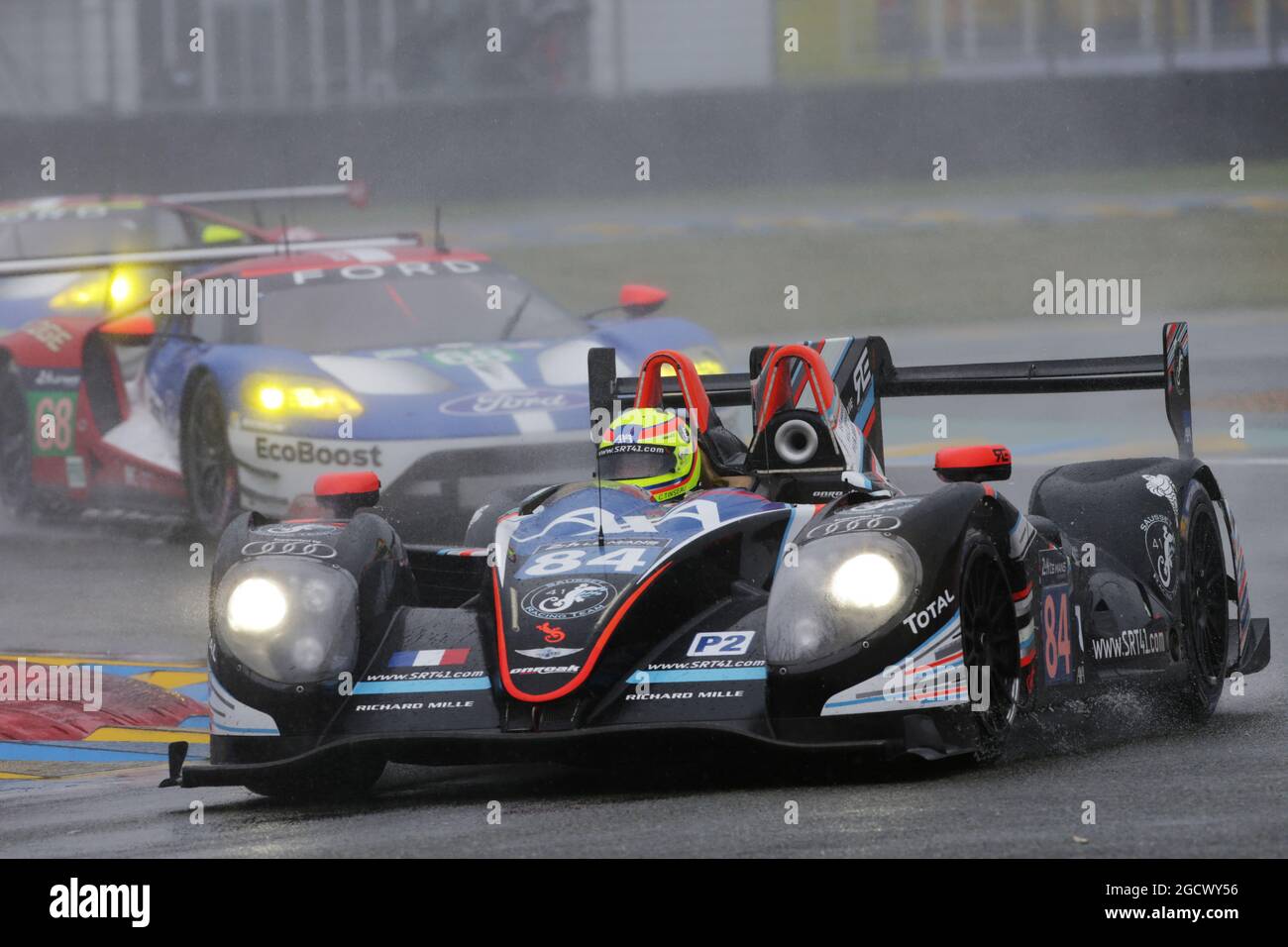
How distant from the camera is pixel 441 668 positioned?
5773 mm

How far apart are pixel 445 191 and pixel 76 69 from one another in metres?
3.41

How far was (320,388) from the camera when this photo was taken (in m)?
10.2

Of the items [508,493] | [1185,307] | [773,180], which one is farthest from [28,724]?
[773,180]

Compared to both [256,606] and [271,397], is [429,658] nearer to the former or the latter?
[256,606]

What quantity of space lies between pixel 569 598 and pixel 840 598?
67 centimetres

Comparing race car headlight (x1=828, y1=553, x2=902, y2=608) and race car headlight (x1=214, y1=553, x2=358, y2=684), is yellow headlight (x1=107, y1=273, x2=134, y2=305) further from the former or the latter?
race car headlight (x1=828, y1=553, x2=902, y2=608)

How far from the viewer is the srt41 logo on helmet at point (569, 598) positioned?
5.66 meters

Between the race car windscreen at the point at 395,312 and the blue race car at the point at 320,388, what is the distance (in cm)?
1

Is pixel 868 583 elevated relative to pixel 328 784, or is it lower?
elevated

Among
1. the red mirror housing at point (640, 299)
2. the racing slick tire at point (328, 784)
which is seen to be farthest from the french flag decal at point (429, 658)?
the red mirror housing at point (640, 299)

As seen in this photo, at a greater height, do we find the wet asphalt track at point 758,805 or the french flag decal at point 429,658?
the french flag decal at point 429,658

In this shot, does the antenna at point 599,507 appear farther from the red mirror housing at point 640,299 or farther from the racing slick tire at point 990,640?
the red mirror housing at point 640,299

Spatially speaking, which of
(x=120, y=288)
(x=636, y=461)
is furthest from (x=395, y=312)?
(x=636, y=461)
